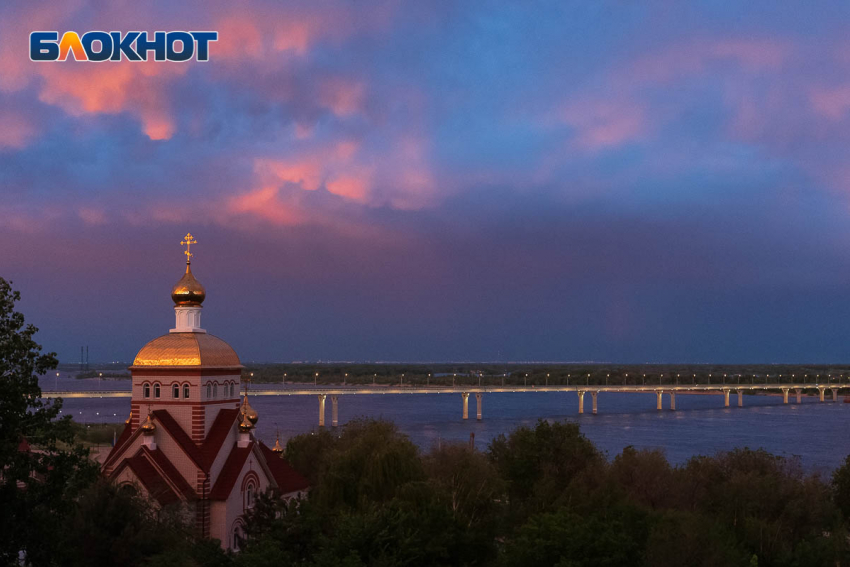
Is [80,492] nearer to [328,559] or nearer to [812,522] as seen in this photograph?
[328,559]

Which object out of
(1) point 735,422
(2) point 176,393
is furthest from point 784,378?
(2) point 176,393

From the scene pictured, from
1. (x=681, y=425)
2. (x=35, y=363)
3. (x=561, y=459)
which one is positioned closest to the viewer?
(x=35, y=363)

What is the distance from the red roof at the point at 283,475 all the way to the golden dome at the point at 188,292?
5.27m

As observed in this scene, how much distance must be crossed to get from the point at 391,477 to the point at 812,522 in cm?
1233

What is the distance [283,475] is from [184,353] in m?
5.28

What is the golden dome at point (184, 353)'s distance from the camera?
80.3 feet

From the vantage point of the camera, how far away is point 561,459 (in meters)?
31.6

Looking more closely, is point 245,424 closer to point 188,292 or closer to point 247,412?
point 247,412

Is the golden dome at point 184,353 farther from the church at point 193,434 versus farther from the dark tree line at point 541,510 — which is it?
the dark tree line at point 541,510

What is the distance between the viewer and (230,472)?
78.2 feet

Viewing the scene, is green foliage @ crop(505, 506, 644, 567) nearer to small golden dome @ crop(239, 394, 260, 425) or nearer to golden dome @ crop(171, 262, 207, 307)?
small golden dome @ crop(239, 394, 260, 425)

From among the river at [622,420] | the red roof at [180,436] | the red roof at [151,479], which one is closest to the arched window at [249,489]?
the red roof at [180,436]

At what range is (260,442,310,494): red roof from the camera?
26.5m

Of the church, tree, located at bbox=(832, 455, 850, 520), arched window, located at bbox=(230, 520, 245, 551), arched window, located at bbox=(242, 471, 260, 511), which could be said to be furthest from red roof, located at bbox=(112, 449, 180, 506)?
tree, located at bbox=(832, 455, 850, 520)
